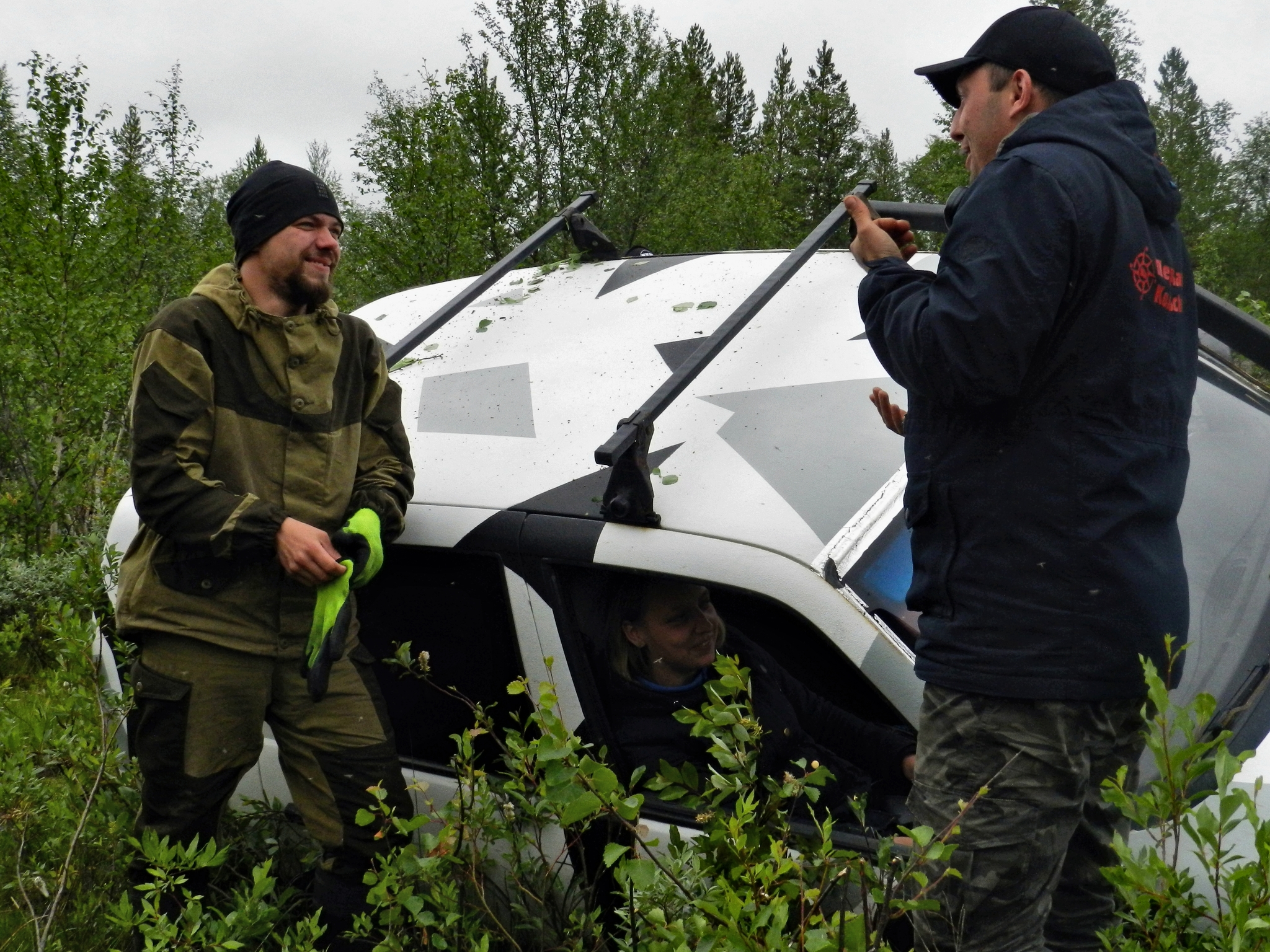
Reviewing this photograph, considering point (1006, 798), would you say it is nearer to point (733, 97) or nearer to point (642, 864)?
point (642, 864)

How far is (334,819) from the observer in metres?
2.71

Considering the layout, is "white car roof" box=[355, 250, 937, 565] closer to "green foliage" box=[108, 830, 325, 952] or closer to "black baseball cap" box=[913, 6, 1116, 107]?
"black baseball cap" box=[913, 6, 1116, 107]

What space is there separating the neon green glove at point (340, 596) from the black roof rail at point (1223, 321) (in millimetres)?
1357

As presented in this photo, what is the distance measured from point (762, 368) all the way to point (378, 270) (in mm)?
5875

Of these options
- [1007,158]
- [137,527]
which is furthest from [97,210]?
[1007,158]

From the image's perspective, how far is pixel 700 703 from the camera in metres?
2.51

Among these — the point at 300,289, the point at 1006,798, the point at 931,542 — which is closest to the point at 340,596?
the point at 300,289

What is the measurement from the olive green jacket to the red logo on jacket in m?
1.56

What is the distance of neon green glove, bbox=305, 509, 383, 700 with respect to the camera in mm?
2561

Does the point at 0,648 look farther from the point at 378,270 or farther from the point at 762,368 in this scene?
the point at 762,368

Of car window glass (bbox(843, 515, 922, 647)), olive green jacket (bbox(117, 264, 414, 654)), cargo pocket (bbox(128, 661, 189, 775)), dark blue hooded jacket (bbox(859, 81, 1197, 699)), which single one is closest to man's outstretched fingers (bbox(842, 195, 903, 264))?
dark blue hooded jacket (bbox(859, 81, 1197, 699))

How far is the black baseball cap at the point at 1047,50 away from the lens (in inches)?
79.4

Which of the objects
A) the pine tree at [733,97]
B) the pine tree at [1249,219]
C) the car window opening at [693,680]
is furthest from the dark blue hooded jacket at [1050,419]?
the pine tree at [733,97]

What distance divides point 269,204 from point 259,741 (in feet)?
4.06
